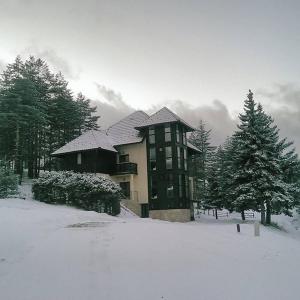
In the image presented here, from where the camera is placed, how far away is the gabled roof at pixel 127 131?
4491cm

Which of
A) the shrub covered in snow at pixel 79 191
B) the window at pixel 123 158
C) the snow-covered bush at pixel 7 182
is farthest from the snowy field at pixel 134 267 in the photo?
the window at pixel 123 158

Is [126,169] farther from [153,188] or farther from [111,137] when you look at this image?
[111,137]

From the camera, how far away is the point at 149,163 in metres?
43.2

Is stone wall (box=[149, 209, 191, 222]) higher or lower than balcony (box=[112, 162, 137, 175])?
lower

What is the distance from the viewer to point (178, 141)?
42.7 meters

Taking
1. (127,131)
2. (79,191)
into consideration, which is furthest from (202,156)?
→ (79,191)

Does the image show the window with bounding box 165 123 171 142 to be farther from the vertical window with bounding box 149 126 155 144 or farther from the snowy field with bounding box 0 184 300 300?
the snowy field with bounding box 0 184 300 300

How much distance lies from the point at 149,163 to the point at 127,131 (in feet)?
19.1

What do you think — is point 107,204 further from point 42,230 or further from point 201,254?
point 201,254

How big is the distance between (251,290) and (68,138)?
163 feet

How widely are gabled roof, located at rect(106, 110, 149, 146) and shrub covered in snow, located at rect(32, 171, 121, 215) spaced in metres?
10.7

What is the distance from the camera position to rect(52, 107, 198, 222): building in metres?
41.7

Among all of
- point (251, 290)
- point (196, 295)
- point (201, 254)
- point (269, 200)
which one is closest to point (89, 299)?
point (196, 295)

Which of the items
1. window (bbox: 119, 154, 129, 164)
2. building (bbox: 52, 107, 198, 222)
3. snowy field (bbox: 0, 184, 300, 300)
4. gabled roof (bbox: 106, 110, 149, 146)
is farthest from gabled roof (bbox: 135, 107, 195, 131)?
snowy field (bbox: 0, 184, 300, 300)
